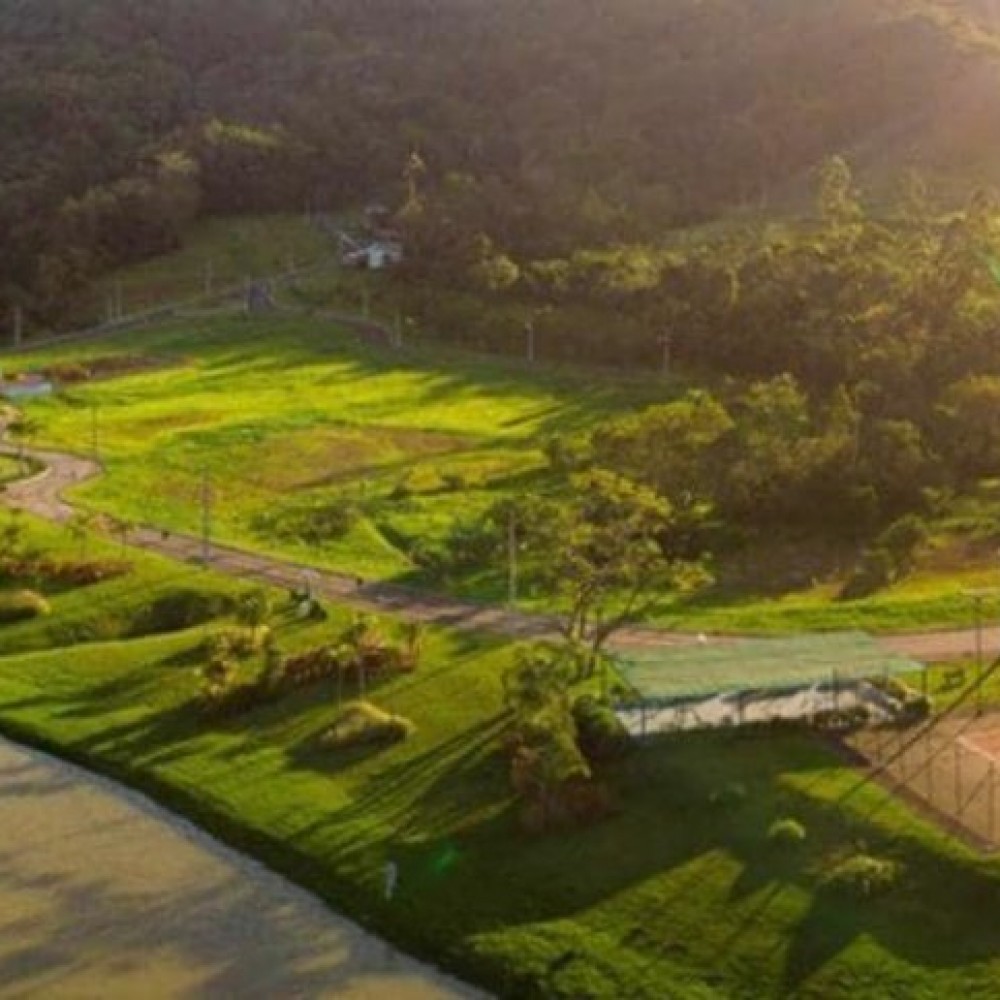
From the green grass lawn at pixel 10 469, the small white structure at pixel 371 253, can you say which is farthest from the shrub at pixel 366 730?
the small white structure at pixel 371 253

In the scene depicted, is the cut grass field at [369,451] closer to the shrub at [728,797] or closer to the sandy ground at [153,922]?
the shrub at [728,797]

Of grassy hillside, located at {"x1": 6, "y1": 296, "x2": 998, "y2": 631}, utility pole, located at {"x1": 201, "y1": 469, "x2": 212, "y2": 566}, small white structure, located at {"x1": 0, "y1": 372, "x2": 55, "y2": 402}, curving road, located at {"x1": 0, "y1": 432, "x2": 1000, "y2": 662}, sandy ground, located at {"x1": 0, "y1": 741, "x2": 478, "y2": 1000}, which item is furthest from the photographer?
small white structure, located at {"x1": 0, "y1": 372, "x2": 55, "y2": 402}

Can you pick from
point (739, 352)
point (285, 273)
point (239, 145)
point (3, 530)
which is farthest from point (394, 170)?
point (3, 530)

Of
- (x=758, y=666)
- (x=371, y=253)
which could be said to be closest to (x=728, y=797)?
(x=758, y=666)

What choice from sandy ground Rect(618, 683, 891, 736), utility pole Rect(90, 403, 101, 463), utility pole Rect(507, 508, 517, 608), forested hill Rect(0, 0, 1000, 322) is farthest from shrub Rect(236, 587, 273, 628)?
forested hill Rect(0, 0, 1000, 322)

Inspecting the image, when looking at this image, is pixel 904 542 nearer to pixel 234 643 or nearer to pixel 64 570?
pixel 234 643

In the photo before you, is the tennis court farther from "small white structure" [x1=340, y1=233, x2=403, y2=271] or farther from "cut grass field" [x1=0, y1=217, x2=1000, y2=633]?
"small white structure" [x1=340, y1=233, x2=403, y2=271]
